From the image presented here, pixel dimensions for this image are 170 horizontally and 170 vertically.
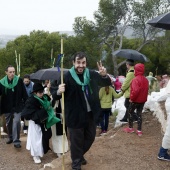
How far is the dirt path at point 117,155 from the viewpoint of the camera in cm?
444

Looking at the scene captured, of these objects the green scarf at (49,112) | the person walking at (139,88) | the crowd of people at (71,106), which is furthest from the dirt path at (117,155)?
the green scarf at (49,112)

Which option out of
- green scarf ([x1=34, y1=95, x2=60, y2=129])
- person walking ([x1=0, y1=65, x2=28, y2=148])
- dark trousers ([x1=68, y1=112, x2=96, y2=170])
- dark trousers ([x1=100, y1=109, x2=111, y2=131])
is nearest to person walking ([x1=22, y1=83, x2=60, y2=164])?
green scarf ([x1=34, y1=95, x2=60, y2=129])

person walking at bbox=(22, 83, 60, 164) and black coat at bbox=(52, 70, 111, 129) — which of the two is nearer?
black coat at bbox=(52, 70, 111, 129)

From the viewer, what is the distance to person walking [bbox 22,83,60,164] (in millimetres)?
5473

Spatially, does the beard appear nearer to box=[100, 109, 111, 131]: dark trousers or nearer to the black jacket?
the black jacket

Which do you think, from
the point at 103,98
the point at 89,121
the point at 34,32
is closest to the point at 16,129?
the point at 103,98

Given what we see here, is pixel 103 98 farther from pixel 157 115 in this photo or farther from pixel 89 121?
pixel 89 121

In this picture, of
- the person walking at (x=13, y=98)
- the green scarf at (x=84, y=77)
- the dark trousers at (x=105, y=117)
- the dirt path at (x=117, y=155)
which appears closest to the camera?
the green scarf at (x=84, y=77)

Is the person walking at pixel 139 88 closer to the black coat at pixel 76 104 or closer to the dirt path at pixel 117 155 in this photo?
the dirt path at pixel 117 155

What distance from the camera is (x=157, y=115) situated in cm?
706

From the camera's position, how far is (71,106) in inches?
157

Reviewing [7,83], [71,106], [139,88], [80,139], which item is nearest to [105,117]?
[139,88]

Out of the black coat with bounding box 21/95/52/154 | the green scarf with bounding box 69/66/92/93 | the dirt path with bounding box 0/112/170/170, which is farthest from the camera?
the black coat with bounding box 21/95/52/154

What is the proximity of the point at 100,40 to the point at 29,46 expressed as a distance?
7.99 meters
